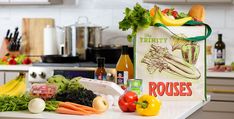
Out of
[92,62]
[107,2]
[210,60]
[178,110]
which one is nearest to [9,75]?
[92,62]

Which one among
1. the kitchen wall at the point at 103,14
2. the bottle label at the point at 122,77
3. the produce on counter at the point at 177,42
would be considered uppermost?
the kitchen wall at the point at 103,14

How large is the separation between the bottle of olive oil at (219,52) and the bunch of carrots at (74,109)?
2955 millimetres

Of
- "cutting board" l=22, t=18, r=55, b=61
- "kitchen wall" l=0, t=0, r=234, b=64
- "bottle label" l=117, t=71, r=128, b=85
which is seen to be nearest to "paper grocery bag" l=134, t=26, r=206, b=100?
"bottle label" l=117, t=71, r=128, b=85

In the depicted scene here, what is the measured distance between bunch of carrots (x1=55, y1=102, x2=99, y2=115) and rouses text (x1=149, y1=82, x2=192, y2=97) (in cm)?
61

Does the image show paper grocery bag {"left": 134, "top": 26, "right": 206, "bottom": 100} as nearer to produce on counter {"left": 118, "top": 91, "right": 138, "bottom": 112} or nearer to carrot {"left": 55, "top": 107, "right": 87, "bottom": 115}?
produce on counter {"left": 118, "top": 91, "right": 138, "bottom": 112}

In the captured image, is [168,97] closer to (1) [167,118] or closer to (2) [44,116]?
(1) [167,118]

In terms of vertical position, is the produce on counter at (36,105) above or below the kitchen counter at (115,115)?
above

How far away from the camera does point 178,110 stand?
8.12ft

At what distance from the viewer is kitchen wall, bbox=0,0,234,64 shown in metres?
5.20

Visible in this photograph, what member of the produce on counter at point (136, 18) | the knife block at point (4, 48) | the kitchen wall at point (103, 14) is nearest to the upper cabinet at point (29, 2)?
the kitchen wall at point (103, 14)

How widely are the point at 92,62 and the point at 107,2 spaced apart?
81cm

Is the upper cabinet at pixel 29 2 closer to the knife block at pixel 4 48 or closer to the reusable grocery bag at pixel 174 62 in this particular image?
the knife block at pixel 4 48

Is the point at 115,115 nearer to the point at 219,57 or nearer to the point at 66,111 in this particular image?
the point at 66,111

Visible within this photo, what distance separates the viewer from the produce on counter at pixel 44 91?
2.45 meters
